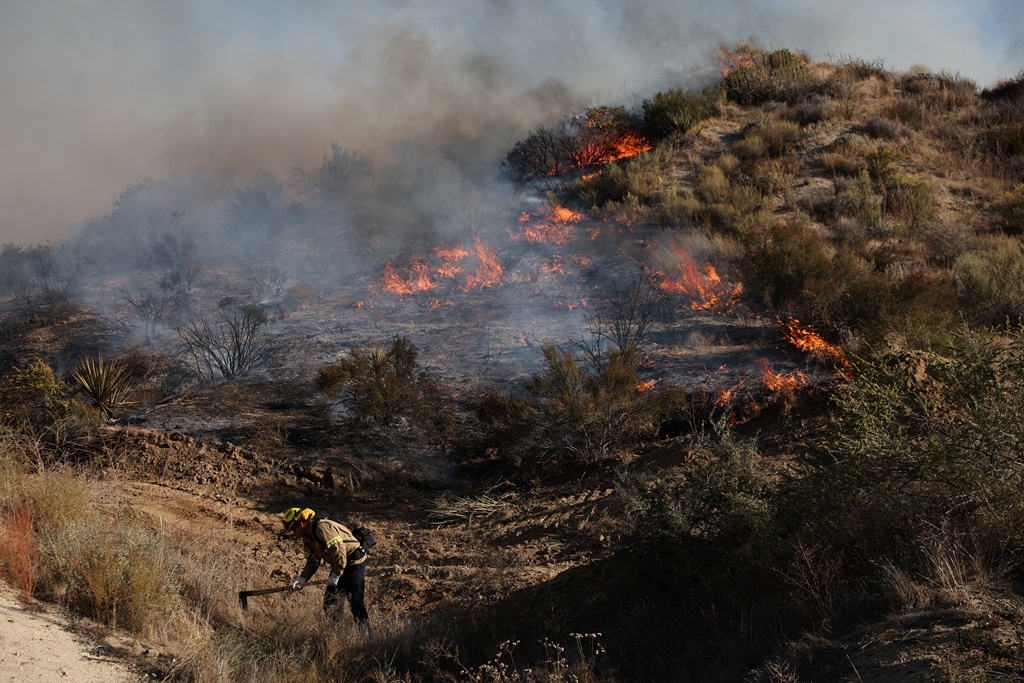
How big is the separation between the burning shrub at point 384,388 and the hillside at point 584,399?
70mm

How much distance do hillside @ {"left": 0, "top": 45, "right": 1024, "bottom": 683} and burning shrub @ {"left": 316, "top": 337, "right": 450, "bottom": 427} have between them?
7 centimetres

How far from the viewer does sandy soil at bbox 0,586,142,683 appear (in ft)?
15.0

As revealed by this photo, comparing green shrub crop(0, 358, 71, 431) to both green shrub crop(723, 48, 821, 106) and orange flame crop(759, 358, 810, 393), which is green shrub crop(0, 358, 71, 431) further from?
green shrub crop(723, 48, 821, 106)

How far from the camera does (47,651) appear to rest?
4801 millimetres

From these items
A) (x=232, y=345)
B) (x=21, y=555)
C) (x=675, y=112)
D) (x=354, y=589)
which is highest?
(x=675, y=112)

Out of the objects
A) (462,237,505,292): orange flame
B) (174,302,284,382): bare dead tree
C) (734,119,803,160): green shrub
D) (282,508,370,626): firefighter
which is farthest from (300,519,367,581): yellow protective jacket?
(734,119,803,160): green shrub

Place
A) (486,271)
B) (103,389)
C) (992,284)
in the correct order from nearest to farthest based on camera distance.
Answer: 1. (103,389)
2. (992,284)
3. (486,271)

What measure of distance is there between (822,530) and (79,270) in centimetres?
2172

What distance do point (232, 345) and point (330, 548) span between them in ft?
30.6

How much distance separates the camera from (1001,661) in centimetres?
361

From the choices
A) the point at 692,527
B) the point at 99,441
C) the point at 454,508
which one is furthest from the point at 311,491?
the point at 692,527

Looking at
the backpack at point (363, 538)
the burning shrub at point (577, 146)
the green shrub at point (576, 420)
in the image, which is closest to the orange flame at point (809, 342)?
the green shrub at point (576, 420)

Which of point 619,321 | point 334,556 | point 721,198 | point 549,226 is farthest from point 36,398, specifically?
→ point 721,198

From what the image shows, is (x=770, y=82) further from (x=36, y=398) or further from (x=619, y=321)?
(x=36, y=398)
